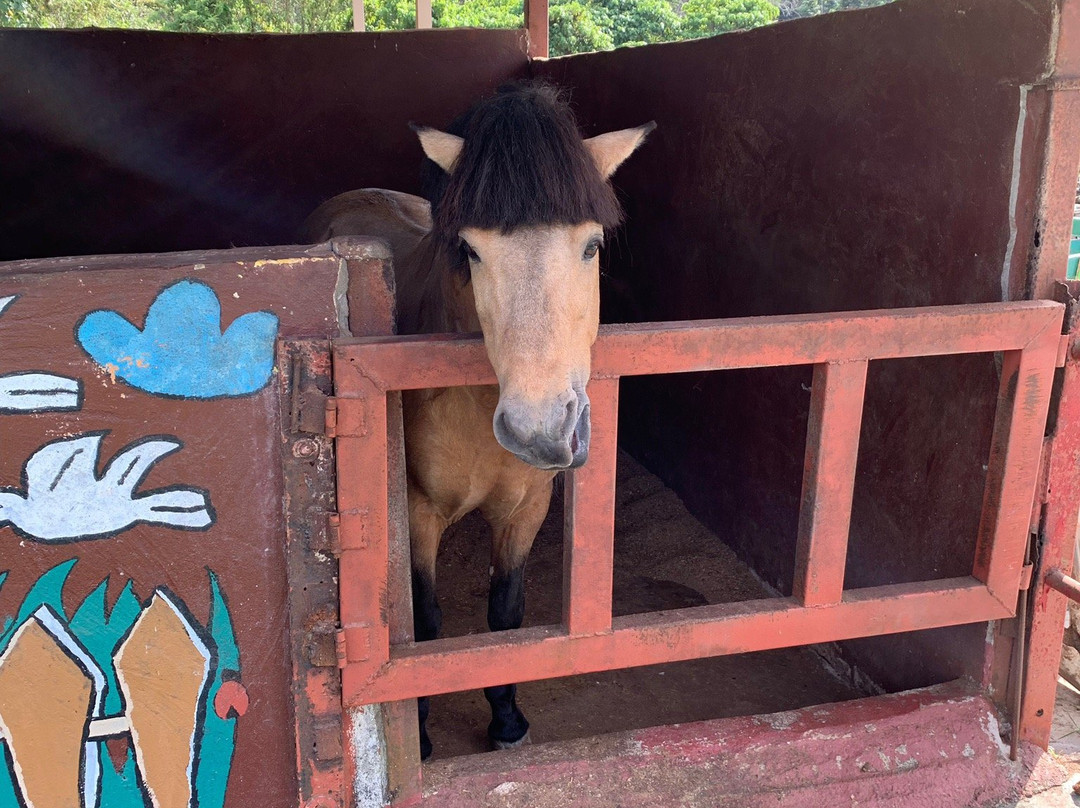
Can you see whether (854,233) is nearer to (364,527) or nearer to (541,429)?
(541,429)

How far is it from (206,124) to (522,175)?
13.7 ft

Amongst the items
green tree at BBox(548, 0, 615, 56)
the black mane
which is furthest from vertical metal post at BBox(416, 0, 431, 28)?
green tree at BBox(548, 0, 615, 56)

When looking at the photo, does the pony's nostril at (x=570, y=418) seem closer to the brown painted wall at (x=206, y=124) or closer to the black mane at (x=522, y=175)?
the black mane at (x=522, y=175)

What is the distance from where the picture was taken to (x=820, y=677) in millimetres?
2967

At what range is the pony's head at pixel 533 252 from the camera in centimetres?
148

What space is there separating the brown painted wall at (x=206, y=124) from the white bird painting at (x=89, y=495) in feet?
13.0

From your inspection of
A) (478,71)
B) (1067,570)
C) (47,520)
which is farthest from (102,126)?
(1067,570)

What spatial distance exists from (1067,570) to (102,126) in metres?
5.24

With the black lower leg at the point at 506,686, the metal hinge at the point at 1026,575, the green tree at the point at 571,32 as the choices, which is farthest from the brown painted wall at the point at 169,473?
the green tree at the point at 571,32

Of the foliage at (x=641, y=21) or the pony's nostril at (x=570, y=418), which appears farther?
the foliage at (x=641, y=21)

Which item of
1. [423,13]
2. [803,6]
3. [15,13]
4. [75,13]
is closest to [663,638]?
[423,13]

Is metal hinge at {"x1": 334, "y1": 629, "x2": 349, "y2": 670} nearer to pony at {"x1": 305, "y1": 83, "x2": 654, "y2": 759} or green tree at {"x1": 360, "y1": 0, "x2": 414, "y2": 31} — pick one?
pony at {"x1": 305, "y1": 83, "x2": 654, "y2": 759}

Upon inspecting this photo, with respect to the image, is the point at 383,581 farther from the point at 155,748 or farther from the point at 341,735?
the point at 155,748

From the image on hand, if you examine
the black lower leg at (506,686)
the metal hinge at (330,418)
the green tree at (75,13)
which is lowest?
the black lower leg at (506,686)
